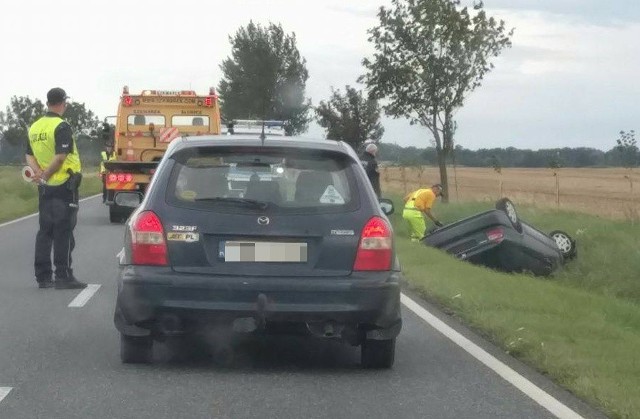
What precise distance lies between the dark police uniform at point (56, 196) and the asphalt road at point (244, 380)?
206cm

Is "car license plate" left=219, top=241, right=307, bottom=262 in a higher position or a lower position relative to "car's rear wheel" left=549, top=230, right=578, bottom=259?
higher

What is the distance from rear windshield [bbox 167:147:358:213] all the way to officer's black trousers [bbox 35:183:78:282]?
507cm

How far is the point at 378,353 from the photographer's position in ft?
29.1

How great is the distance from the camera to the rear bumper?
8.26 meters

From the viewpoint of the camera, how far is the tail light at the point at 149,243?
8344 millimetres

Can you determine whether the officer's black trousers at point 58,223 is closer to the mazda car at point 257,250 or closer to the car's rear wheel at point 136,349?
the car's rear wheel at point 136,349

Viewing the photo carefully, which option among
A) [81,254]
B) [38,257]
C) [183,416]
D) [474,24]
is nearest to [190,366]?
[183,416]

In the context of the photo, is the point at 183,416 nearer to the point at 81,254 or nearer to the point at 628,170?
the point at 81,254

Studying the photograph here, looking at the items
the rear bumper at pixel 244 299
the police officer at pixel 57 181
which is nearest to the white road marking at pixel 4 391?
the rear bumper at pixel 244 299

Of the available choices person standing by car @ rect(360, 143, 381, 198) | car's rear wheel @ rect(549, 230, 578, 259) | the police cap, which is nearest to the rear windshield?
the police cap

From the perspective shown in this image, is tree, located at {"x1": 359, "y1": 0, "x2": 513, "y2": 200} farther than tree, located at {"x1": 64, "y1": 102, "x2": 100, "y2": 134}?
No

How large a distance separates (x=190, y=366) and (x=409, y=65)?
25673 millimetres

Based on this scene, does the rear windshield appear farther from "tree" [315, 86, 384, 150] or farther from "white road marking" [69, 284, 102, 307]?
"tree" [315, 86, 384, 150]

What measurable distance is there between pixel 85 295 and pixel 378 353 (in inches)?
195
